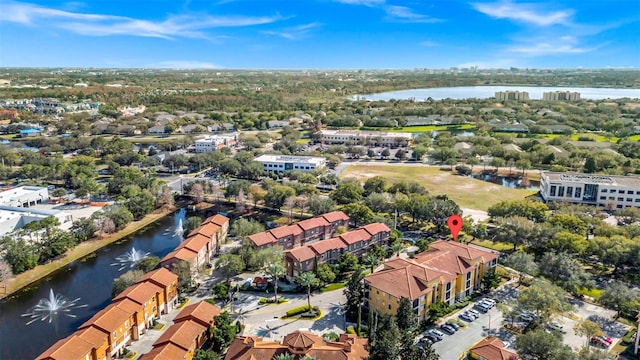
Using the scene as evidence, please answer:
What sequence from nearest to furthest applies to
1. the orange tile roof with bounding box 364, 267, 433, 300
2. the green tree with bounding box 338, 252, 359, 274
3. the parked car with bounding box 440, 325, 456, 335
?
the parked car with bounding box 440, 325, 456, 335
the orange tile roof with bounding box 364, 267, 433, 300
the green tree with bounding box 338, 252, 359, 274

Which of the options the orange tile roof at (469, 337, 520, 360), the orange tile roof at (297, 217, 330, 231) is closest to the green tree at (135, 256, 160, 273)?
the orange tile roof at (297, 217, 330, 231)

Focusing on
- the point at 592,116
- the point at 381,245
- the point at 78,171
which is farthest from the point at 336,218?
the point at 592,116

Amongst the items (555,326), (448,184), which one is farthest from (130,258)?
(448,184)

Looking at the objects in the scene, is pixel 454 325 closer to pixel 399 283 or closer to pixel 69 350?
pixel 399 283

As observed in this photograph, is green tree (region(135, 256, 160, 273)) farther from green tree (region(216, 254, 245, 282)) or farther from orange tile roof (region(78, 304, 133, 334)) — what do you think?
orange tile roof (region(78, 304, 133, 334))

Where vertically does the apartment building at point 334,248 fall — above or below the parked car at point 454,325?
above

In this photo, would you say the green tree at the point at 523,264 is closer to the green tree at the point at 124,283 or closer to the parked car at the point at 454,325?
the parked car at the point at 454,325

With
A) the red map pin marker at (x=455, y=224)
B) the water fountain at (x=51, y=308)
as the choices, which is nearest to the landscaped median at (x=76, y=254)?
the water fountain at (x=51, y=308)
